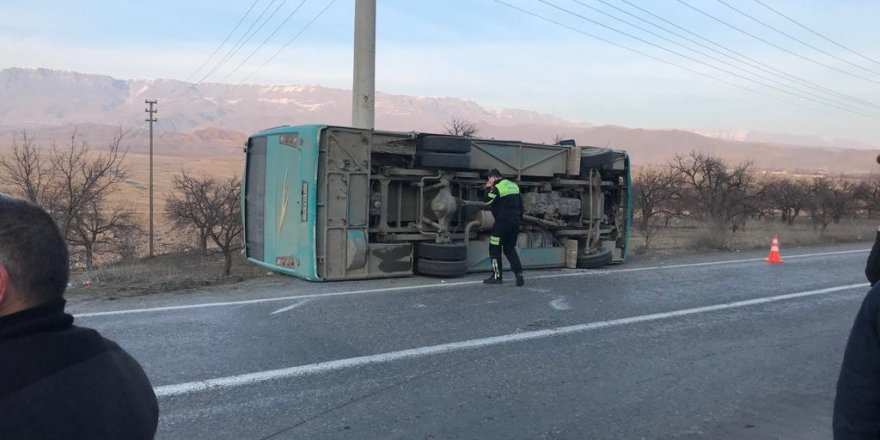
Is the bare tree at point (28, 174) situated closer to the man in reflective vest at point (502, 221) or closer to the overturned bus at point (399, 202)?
the overturned bus at point (399, 202)

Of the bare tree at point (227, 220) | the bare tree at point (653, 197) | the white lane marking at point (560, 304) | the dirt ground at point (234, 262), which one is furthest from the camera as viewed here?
the bare tree at point (653, 197)

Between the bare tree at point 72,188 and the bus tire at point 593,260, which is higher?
the bare tree at point 72,188

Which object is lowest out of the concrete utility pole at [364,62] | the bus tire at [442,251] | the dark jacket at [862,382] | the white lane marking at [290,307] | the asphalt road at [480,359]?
the asphalt road at [480,359]

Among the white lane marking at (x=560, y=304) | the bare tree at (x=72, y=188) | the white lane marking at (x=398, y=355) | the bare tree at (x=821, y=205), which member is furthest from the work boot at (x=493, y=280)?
the bare tree at (x=821, y=205)

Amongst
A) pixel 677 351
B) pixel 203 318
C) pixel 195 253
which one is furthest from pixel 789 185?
pixel 203 318

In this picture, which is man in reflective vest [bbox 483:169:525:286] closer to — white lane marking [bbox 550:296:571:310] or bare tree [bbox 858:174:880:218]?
white lane marking [bbox 550:296:571:310]

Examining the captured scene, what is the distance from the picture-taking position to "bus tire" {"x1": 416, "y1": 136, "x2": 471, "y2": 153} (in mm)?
10539

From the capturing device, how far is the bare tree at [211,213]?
16.2 meters

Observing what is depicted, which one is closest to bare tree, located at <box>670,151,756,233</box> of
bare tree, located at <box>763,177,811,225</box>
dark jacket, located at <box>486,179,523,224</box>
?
bare tree, located at <box>763,177,811,225</box>

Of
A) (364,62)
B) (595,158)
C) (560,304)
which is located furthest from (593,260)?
(364,62)

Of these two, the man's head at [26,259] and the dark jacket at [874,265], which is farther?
the dark jacket at [874,265]

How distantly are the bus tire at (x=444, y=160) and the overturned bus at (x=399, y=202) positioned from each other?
0.02 metres

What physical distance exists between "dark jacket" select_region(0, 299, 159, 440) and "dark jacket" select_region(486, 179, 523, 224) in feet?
28.0

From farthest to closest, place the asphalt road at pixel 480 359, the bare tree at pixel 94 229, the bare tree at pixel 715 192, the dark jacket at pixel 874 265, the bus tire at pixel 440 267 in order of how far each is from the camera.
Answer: the bare tree at pixel 715 192 < the bare tree at pixel 94 229 < the bus tire at pixel 440 267 < the asphalt road at pixel 480 359 < the dark jacket at pixel 874 265
